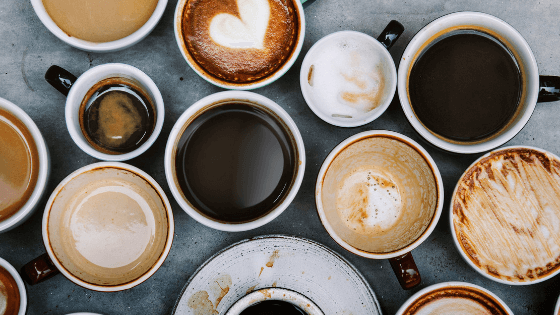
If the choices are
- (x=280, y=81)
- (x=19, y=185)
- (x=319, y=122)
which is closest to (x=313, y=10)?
(x=280, y=81)

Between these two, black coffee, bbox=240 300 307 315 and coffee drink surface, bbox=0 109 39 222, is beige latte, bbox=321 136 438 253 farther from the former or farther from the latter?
coffee drink surface, bbox=0 109 39 222

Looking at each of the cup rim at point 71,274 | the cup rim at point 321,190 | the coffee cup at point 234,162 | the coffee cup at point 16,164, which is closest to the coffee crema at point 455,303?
the cup rim at point 321,190

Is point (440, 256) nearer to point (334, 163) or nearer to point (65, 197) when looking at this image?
point (334, 163)

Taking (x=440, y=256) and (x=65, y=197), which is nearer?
(x=65, y=197)

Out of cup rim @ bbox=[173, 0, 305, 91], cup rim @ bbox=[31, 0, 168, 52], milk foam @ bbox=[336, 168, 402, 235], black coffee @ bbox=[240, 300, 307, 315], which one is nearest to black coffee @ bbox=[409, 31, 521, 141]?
milk foam @ bbox=[336, 168, 402, 235]

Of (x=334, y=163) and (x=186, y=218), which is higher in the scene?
(x=334, y=163)

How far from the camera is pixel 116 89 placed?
1.08m

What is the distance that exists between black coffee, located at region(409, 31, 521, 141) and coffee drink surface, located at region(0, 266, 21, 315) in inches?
52.1

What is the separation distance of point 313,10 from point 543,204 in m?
0.96

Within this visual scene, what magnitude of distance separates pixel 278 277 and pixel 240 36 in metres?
0.74

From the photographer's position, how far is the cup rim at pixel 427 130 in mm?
978

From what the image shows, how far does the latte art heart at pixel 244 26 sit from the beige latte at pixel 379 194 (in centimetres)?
45

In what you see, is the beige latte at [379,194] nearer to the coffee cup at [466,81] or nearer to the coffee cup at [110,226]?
the coffee cup at [466,81]

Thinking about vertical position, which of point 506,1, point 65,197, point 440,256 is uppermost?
point 506,1
